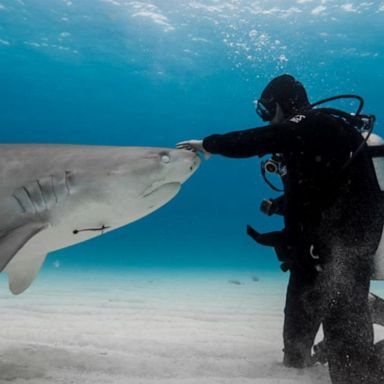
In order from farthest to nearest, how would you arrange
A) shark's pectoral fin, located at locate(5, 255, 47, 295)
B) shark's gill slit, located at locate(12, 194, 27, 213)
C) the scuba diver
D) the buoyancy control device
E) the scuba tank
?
1. shark's pectoral fin, located at locate(5, 255, 47, 295)
2. the scuba tank
3. the buoyancy control device
4. the scuba diver
5. shark's gill slit, located at locate(12, 194, 27, 213)

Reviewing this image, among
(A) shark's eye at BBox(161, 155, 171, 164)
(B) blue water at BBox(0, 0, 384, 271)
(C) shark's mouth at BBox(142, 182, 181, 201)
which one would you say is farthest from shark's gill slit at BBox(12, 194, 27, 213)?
(B) blue water at BBox(0, 0, 384, 271)

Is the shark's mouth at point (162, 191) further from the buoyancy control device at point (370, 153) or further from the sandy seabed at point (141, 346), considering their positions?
the sandy seabed at point (141, 346)

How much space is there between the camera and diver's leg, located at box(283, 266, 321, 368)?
2960 millimetres

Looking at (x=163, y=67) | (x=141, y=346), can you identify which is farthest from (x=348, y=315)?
(x=163, y=67)

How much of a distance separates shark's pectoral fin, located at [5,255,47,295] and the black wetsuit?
199 cm

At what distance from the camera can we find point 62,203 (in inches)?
96.3

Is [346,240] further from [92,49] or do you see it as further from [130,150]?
[92,49]

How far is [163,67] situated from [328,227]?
41.6 metres

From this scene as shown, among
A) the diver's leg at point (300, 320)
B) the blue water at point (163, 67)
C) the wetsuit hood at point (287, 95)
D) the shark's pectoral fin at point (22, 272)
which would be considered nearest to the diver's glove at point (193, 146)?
the wetsuit hood at point (287, 95)

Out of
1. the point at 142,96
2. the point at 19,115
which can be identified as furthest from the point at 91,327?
the point at 19,115

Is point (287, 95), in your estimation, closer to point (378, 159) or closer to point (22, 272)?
point (378, 159)

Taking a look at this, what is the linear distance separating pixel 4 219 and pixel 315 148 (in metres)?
2.19

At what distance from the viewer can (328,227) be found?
276 cm

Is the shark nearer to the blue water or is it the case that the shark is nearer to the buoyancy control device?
the buoyancy control device
